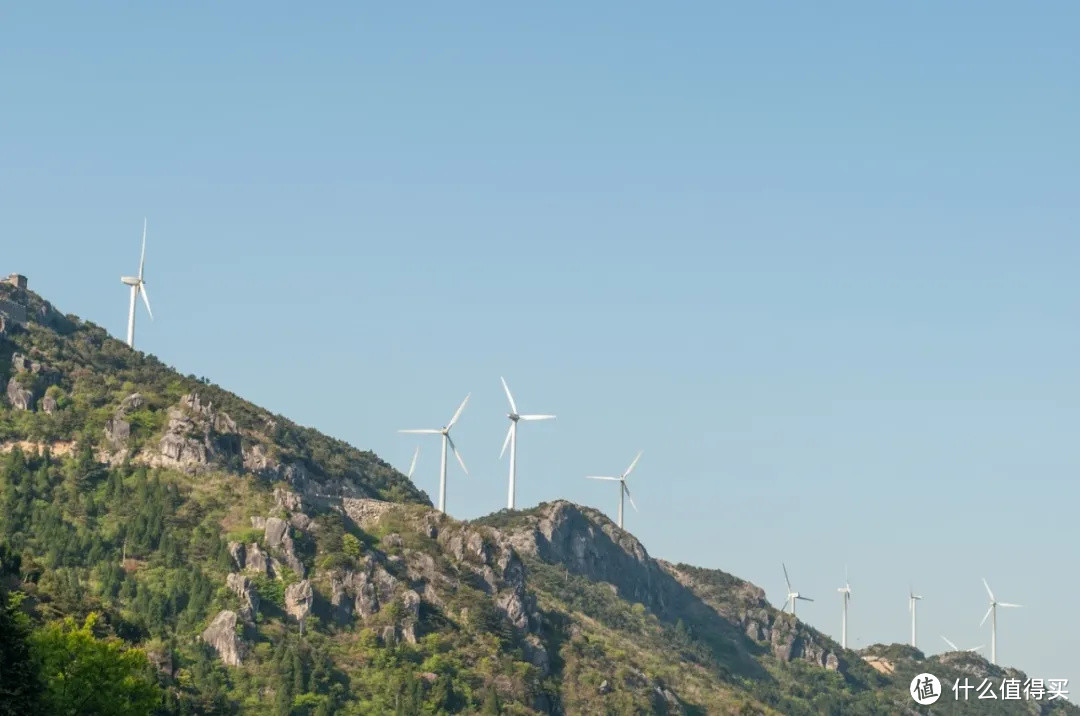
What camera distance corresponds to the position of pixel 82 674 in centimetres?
14812

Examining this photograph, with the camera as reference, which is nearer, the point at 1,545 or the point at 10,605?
the point at 10,605

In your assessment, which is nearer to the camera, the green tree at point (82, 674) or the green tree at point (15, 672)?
the green tree at point (15, 672)

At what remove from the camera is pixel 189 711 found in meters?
192

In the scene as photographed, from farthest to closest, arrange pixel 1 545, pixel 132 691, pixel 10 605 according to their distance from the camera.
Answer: pixel 1 545 < pixel 132 691 < pixel 10 605

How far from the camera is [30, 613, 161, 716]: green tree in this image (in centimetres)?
14638

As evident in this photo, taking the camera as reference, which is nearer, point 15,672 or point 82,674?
point 15,672

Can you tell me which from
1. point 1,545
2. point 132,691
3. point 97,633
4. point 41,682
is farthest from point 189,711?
point 41,682

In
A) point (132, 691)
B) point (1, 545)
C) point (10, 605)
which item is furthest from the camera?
point (1, 545)

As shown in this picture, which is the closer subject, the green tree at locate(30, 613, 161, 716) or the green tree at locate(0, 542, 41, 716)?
the green tree at locate(0, 542, 41, 716)

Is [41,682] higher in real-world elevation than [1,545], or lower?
lower

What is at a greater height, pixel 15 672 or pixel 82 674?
pixel 82 674

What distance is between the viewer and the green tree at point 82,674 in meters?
146

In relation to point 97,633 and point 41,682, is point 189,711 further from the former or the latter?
point 41,682

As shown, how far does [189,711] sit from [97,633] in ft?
39.3
